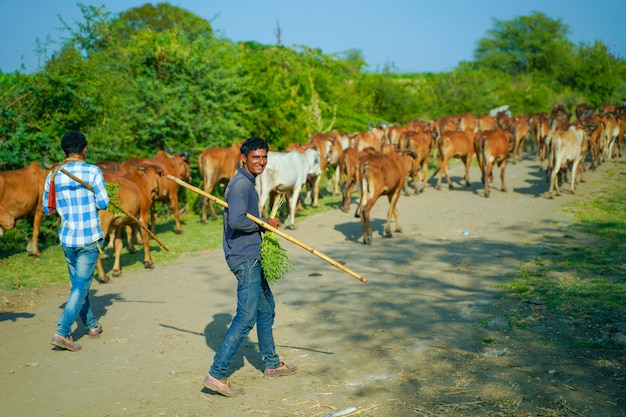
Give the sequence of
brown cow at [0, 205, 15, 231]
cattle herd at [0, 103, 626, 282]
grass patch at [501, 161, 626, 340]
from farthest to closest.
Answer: cattle herd at [0, 103, 626, 282] < grass patch at [501, 161, 626, 340] < brown cow at [0, 205, 15, 231]

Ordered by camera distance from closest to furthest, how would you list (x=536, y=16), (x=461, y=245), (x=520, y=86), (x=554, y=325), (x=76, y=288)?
(x=76, y=288) < (x=554, y=325) < (x=461, y=245) < (x=520, y=86) < (x=536, y=16)

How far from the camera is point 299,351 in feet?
22.3

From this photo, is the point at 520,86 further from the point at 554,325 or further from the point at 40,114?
the point at 554,325

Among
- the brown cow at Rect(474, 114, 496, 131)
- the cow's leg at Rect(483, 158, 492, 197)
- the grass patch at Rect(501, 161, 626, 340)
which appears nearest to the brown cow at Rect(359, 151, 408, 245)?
the grass patch at Rect(501, 161, 626, 340)

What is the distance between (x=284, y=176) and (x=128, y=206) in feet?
14.8

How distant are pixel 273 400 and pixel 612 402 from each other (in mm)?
2908

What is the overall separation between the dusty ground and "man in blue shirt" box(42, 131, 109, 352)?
582 millimetres

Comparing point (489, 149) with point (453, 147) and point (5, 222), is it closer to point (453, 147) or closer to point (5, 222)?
point (453, 147)

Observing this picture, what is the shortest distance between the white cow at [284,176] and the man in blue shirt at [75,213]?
7.03 meters

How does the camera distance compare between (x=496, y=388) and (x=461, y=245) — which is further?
(x=461, y=245)

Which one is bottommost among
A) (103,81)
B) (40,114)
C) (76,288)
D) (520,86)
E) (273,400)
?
(273,400)

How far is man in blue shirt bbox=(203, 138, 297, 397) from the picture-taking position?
5.53 m

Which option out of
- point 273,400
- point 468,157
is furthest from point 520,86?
point 273,400

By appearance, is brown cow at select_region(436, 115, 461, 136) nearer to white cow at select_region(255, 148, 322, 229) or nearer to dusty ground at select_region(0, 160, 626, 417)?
white cow at select_region(255, 148, 322, 229)
